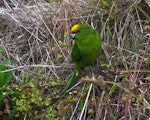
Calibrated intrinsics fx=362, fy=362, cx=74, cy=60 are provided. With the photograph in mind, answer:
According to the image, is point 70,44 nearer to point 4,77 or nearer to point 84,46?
point 84,46

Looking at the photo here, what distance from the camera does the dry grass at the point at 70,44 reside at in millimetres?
1723

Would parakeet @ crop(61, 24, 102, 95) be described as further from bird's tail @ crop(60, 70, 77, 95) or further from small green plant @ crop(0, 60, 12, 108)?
small green plant @ crop(0, 60, 12, 108)

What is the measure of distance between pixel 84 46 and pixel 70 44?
0.85 ft

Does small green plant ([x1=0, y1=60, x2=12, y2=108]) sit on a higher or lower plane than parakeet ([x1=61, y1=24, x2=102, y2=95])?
lower

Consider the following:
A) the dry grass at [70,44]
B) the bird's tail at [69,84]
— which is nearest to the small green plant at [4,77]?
the dry grass at [70,44]

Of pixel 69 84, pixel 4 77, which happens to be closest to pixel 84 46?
pixel 69 84

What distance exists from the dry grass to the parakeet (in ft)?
0.25

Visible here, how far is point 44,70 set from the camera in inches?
78.0

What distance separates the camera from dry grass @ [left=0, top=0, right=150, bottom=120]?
5.65 feet

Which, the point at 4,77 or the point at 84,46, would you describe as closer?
the point at 84,46

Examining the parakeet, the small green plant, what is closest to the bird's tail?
the parakeet

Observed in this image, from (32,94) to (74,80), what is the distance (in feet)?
0.80

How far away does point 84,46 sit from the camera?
1799mm

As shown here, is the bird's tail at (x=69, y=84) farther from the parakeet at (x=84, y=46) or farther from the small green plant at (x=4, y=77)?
the small green plant at (x=4, y=77)
